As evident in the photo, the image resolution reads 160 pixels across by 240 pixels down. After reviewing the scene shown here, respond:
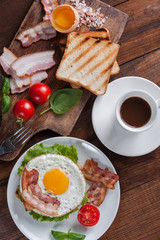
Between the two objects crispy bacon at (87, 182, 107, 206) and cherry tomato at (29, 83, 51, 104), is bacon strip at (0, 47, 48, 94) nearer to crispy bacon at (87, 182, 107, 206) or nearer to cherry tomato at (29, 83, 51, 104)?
cherry tomato at (29, 83, 51, 104)

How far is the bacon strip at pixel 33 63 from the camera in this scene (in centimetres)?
234

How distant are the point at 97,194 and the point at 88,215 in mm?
175

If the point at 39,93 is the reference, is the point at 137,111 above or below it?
below

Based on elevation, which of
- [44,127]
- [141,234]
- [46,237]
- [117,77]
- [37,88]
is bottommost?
[141,234]

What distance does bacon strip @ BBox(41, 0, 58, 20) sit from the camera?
7.73ft

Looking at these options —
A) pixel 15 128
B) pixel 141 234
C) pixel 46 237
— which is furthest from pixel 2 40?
pixel 141 234

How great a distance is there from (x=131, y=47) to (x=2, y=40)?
1.08 m

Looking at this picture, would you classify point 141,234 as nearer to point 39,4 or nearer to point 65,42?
point 65,42


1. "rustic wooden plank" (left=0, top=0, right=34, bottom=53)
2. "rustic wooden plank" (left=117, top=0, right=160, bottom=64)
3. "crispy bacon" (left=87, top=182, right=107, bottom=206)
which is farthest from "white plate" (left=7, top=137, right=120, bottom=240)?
"rustic wooden plank" (left=0, top=0, right=34, bottom=53)

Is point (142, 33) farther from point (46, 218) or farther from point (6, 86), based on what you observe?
point (46, 218)

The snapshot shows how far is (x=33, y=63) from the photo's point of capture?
7.74ft

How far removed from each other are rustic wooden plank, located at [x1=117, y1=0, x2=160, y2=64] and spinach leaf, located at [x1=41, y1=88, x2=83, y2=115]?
1.58 ft

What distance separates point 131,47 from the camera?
2.43m

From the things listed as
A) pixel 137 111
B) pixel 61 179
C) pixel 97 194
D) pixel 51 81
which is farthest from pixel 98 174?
pixel 51 81
